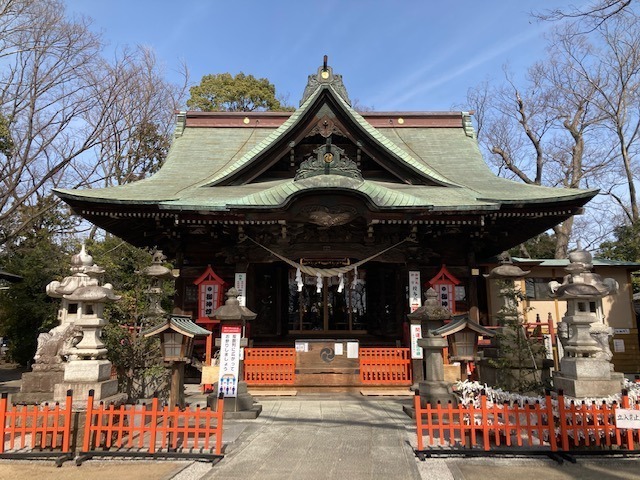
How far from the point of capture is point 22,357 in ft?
61.3

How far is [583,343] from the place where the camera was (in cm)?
655

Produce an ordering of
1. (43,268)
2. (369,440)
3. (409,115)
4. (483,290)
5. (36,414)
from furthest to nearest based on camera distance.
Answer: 1. (43,268)
2. (409,115)
3. (483,290)
4. (369,440)
5. (36,414)

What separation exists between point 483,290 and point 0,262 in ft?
70.0

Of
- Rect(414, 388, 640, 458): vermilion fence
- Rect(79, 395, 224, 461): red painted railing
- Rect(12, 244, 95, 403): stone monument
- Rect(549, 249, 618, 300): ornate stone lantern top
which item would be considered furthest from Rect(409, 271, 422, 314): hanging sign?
Rect(12, 244, 95, 403): stone monument

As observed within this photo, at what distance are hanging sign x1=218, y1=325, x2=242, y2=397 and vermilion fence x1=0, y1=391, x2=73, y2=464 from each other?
2.67 m

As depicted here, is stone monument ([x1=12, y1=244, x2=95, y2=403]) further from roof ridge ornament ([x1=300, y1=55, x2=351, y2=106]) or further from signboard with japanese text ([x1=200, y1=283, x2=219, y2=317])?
roof ridge ornament ([x1=300, y1=55, x2=351, y2=106])

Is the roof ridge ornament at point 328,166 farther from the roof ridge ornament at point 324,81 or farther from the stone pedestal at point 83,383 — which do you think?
the stone pedestal at point 83,383

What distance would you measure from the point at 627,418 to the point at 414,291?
646cm

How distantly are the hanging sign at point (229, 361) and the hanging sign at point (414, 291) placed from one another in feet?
16.6

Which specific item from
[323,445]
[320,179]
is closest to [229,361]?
[323,445]

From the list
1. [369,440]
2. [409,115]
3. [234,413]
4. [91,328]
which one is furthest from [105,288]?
[409,115]

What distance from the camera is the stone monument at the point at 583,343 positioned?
627 centimetres

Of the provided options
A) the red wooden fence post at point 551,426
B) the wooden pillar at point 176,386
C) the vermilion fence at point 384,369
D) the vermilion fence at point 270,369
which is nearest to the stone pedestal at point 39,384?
the wooden pillar at point 176,386

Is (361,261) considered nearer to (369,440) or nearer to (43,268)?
(369,440)
